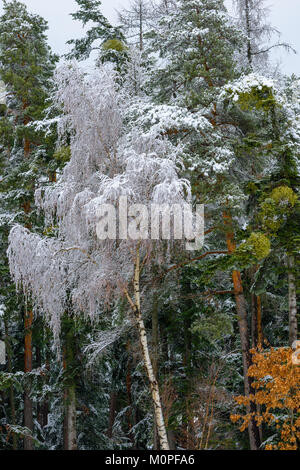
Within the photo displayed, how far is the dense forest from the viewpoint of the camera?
31.6ft

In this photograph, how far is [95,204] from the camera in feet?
29.7

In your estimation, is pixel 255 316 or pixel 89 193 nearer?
pixel 89 193

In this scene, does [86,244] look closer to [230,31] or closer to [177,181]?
[177,181]

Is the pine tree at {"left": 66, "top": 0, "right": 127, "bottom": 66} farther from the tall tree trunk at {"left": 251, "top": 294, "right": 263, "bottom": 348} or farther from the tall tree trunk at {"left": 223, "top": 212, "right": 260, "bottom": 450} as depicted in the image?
the tall tree trunk at {"left": 251, "top": 294, "right": 263, "bottom": 348}

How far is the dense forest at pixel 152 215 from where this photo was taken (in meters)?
9.64

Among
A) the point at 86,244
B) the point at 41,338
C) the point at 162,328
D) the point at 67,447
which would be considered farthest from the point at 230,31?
the point at 67,447

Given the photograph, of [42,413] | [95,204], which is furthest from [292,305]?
[42,413]

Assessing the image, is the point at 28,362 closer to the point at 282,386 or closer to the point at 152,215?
the point at 152,215

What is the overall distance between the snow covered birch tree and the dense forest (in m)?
0.04

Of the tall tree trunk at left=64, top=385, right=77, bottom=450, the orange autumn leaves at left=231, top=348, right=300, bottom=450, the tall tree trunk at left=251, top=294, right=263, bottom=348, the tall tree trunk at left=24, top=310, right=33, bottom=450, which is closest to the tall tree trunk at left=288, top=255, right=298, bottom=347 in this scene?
the orange autumn leaves at left=231, top=348, right=300, bottom=450

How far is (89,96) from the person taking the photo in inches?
407

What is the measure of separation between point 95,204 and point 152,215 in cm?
105

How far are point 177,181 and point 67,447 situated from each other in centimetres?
956

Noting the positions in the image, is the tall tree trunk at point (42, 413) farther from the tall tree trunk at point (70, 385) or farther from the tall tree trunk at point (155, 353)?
the tall tree trunk at point (155, 353)
